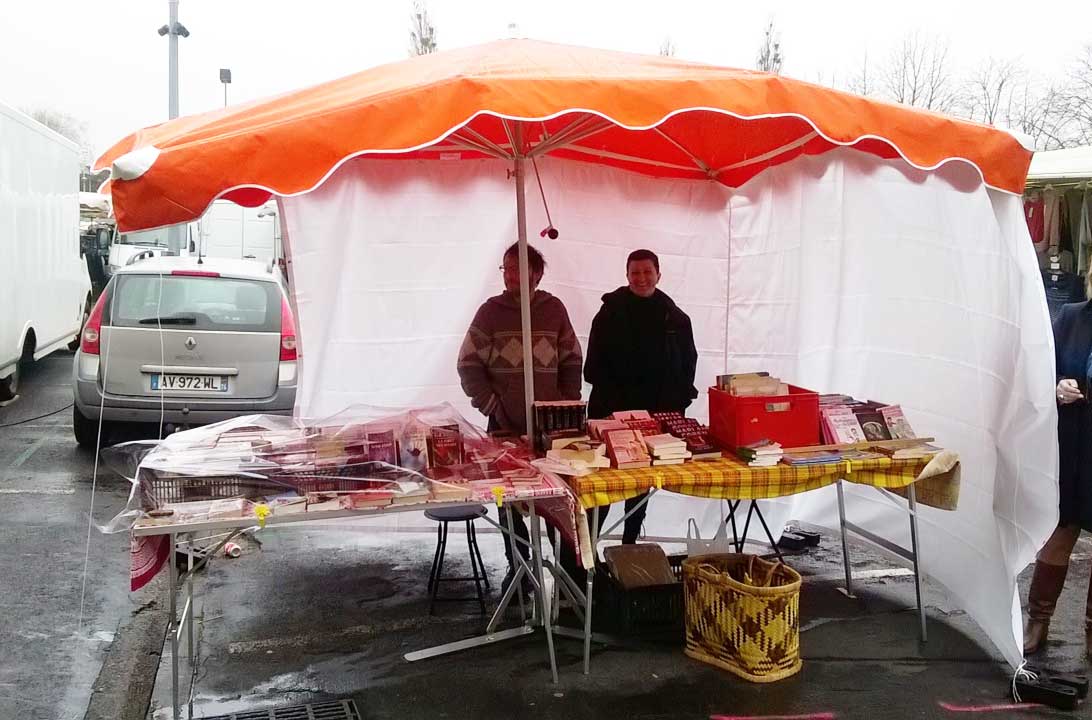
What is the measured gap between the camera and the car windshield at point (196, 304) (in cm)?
712

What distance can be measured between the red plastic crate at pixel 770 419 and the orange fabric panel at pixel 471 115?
3.78 ft

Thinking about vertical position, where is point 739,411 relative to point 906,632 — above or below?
above

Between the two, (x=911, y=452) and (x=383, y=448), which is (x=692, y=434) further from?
(x=383, y=448)

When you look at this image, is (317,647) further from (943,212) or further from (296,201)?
(943,212)

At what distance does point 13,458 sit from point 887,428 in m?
6.91

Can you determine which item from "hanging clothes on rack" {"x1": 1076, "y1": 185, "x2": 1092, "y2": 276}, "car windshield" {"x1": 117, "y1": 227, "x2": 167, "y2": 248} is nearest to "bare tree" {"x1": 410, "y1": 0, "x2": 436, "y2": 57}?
"car windshield" {"x1": 117, "y1": 227, "x2": 167, "y2": 248}

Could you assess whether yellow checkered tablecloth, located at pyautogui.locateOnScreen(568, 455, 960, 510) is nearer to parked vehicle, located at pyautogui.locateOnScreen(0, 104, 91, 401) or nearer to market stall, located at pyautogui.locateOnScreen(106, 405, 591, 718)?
market stall, located at pyautogui.locateOnScreen(106, 405, 591, 718)

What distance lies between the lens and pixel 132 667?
4.19 m

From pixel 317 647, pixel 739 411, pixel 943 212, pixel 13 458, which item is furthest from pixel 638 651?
pixel 13 458

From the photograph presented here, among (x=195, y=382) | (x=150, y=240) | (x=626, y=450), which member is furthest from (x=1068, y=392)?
(x=150, y=240)

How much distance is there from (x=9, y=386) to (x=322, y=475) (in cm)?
825

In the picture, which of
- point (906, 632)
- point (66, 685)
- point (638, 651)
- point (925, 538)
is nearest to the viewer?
point (66, 685)

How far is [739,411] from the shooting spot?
166 inches

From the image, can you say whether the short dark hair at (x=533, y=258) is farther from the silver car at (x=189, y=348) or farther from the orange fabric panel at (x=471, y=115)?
the silver car at (x=189, y=348)
